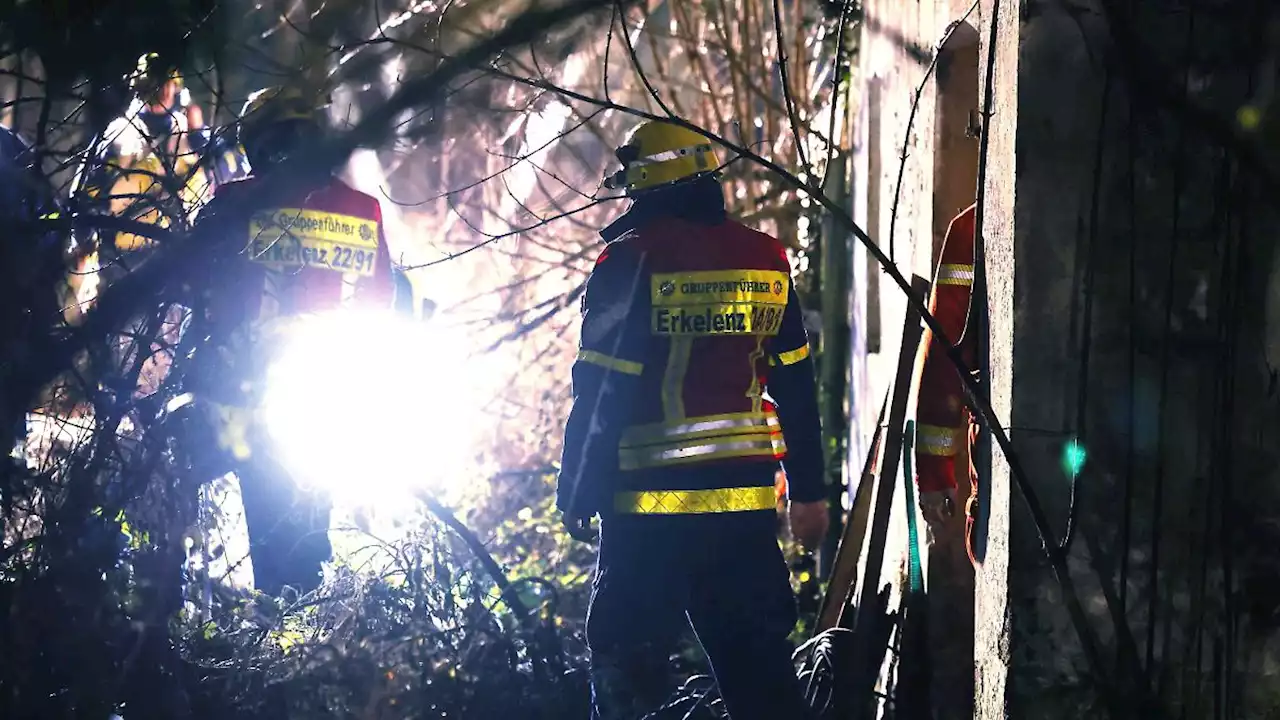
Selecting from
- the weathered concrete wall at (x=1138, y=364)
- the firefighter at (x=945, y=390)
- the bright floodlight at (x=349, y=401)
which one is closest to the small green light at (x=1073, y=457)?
the weathered concrete wall at (x=1138, y=364)

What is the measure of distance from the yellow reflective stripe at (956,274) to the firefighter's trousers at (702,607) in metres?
0.94

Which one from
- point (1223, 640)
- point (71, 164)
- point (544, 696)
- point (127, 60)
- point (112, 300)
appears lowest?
point (544, 696)

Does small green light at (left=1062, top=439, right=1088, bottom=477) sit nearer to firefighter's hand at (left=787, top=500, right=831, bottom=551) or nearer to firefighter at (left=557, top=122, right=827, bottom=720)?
firefighter at (left=557, top=122, right=827, bottom=720)

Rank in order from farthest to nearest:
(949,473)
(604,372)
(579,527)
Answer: (579,527) → (604,372) → (949,473)

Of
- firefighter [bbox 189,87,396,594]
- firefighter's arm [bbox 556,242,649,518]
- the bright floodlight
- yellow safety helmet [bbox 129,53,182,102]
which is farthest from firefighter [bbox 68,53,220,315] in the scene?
firefighter's arm [bbox 556,242,649,518]

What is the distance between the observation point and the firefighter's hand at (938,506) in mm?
3572

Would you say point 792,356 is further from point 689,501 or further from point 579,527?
point 579,527

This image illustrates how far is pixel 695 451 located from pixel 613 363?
37 cm

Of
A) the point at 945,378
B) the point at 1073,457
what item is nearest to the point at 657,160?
the point at 945,378

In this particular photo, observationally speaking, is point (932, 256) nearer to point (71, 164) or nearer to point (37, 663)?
point (71, 164)

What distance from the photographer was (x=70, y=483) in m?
3.77

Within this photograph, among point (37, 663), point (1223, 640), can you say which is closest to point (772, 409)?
point (1223, 640)

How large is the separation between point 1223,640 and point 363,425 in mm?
4239

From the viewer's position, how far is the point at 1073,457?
2.41 m
